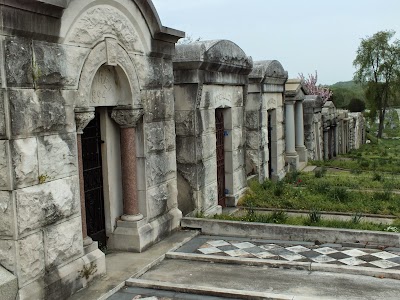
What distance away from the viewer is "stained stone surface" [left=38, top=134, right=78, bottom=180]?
208 inches

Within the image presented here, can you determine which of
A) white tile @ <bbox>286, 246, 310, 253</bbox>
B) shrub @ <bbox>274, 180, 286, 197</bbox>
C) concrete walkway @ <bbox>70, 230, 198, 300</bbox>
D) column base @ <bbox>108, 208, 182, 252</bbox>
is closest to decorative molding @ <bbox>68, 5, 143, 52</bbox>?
column base @ <bbox>108, 208, 182, 252</bbox>

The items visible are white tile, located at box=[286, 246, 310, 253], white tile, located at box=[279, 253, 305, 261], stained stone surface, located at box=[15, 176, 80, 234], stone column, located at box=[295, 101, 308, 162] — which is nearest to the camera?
stained stone surface, located at box=[15, 176, 80, 234]

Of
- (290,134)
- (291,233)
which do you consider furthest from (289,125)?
(291,233)

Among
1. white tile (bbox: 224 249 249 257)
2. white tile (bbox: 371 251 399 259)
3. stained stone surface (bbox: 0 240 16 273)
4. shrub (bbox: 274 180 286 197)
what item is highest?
stained stone surface (bbox: 0 240 16 273)

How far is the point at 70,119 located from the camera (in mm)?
5742

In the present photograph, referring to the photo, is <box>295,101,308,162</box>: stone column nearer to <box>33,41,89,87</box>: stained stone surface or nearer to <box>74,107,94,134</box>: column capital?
<box>74,107,94,134</box>: column capital

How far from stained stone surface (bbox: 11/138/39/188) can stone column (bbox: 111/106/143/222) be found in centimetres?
218

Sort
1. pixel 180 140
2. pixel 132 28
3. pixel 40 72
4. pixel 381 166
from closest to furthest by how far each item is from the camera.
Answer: pixel 40 72 → pixel 132 28 → pixel 180 140 → pixel 381 166

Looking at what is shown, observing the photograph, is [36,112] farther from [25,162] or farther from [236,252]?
[236,252]

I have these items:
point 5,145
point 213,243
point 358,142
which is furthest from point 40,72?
point 358,142

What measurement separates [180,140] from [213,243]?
2.07 meters

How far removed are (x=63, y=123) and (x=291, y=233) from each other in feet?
13.7

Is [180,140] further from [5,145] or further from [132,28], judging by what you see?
[5,145]

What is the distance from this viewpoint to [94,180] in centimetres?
720
